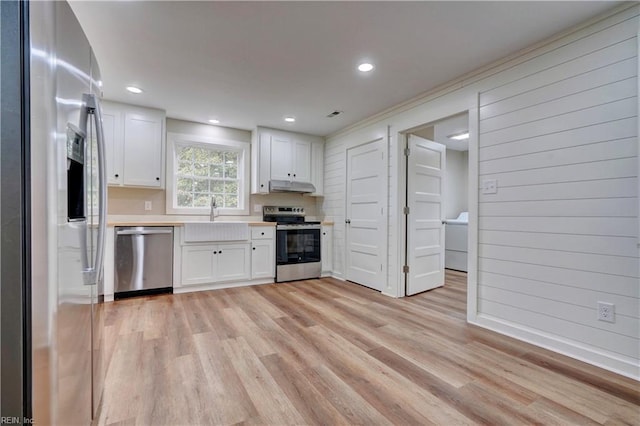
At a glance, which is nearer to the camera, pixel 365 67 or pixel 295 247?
pixel 365 67

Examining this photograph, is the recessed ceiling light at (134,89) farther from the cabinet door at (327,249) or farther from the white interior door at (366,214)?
the cabinet door at (327,249)

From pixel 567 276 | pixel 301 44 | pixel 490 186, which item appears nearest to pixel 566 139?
pixel 490 186

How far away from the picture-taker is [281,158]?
15.4 ft

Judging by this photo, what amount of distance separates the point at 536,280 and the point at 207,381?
2.49 m

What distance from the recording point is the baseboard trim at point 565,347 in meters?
1.88

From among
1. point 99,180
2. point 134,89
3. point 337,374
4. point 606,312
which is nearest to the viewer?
point 99,180

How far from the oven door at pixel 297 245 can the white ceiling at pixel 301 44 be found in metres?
1.91

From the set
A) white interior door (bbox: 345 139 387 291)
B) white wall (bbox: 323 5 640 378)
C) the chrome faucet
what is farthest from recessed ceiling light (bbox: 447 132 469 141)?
the chrome faucet

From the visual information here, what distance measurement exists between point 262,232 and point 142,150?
6.07ft

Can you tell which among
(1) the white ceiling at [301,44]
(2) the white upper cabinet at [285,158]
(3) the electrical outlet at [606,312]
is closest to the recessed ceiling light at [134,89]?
(1) the white ceiling at [301,44]

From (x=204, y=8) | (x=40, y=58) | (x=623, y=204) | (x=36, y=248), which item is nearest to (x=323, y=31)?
(x=204, y=8)

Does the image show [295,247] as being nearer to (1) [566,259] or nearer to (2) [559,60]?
(1) [566,259]

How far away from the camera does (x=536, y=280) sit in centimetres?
233

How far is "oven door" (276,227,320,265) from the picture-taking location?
437cm
